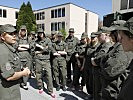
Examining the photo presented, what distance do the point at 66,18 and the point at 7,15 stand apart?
451 inches

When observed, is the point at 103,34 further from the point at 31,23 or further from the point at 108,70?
the point at 31,23

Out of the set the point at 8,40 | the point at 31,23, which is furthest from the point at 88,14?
the point at 8,40

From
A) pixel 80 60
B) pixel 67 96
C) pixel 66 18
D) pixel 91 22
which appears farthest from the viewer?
pixel 91 22

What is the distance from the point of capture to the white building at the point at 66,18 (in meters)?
35.0

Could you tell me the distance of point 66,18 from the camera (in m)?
35.0

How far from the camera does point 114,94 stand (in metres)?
2.78

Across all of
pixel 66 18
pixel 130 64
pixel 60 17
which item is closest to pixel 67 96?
pixel 130 64

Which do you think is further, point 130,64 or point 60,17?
point 60,17

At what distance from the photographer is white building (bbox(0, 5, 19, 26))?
37.4 meters

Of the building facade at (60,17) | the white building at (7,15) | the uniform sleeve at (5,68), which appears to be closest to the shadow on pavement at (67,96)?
the uniform sleeve at (5,68)

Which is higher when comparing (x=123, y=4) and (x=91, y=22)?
(x=91, y=22)

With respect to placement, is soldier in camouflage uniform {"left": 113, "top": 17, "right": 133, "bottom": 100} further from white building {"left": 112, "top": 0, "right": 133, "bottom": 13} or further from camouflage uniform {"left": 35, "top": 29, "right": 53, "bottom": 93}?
white building {"left": 112, "top": 0, "right": 133, "bottom": 13}

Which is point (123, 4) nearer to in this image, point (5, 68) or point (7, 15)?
point (5, 68)

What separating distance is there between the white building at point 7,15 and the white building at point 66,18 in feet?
14.9
